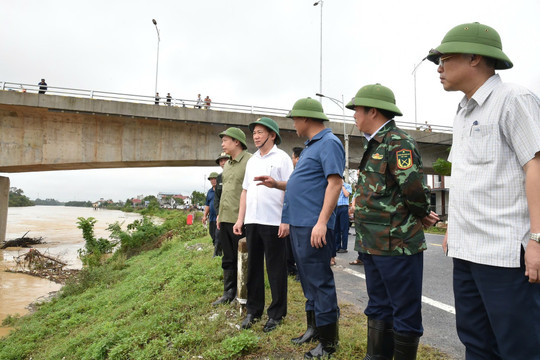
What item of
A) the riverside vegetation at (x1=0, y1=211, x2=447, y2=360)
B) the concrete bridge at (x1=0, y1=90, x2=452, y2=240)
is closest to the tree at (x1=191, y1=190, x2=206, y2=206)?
the concrete bridge at (x1=0, y1=90, x2=452, y2=240)

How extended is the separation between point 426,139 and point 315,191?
54.7ft

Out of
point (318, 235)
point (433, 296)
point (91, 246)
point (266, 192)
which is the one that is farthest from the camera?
point (91, 246)

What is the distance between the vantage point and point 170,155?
47.5ft

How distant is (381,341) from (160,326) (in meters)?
2.60

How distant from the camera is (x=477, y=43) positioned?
1667 millimetres

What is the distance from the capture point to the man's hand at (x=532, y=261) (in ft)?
4.45

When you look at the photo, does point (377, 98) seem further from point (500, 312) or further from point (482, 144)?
point (500, 312)

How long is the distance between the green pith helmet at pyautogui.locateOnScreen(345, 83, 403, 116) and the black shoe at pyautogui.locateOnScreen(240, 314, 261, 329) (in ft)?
7.33

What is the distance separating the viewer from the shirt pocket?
1.57 m

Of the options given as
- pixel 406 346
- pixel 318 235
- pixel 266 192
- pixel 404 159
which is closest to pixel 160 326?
pixel 266 192

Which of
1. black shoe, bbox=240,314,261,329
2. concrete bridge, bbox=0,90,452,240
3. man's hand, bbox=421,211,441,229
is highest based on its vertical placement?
concrete bridge, bbox=0,90,452,240

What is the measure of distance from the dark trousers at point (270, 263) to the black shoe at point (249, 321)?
0.05 m

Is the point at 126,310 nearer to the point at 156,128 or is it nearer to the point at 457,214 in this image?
the point at 457,214

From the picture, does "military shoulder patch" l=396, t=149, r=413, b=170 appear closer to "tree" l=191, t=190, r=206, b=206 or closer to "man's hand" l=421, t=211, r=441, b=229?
"man's hand" l=421, t=211, r=441, b=229
